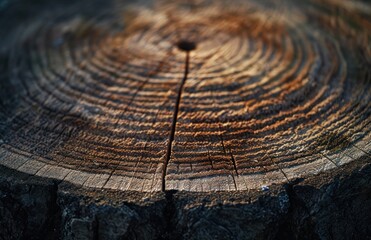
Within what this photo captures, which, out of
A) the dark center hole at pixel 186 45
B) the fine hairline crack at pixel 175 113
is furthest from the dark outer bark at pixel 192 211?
the dark center hole at pixel 186 45

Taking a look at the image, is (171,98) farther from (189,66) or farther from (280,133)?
(280,133)

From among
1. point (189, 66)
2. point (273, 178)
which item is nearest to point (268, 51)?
point (189, 66)

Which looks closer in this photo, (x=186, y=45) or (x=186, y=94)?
(x=186, y=94)

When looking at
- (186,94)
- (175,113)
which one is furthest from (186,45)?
(175,113)

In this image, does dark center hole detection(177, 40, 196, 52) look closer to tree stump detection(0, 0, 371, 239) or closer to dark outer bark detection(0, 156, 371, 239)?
tree stump detection(0, 0, 371, 239)

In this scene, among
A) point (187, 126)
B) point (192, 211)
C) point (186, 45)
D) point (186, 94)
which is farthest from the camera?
point (186, 45)

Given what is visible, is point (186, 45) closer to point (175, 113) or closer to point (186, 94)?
point (186, 94)
